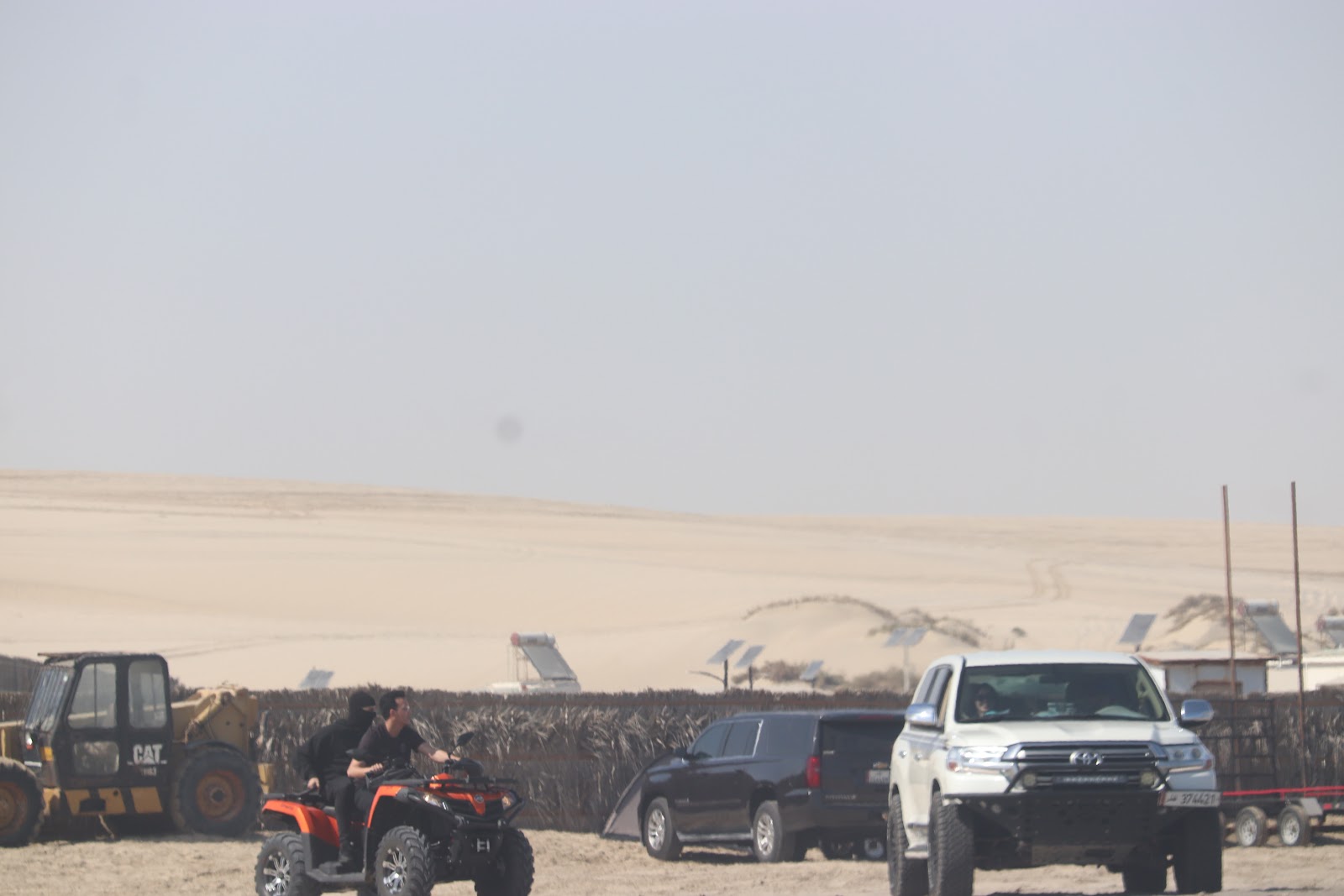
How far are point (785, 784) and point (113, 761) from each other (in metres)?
6.92

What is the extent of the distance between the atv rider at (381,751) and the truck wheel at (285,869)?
363 mm

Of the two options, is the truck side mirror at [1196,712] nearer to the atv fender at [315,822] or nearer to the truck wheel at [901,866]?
the truck wheel at [901,866]

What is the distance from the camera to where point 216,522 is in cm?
7712

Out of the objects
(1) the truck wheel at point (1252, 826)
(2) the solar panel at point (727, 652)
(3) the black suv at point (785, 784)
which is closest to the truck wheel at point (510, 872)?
(3) the black suv at point (785, 784)

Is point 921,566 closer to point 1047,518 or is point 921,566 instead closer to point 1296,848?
point 1047,518

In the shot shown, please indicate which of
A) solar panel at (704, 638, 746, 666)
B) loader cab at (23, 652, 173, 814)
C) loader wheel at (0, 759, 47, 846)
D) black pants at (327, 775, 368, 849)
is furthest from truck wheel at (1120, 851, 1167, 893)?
solar panel at (704, 638, 746, 666)

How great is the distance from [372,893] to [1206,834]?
17.6 feet

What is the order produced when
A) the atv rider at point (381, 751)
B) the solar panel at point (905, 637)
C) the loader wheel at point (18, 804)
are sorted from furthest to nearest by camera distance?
1. the solar panel at point (905, 637)
2. the loader wheel at point (18, 804)
3. the atv rider at point (381, 751)

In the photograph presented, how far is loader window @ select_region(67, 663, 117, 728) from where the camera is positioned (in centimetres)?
1894

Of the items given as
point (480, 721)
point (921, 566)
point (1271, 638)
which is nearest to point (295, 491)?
point (921, 566)

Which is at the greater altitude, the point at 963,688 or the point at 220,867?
the point at 963,688

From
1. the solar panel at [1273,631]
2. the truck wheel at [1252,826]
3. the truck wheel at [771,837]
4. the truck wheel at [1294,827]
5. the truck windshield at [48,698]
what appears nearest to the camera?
the truck wheel at [771,837]

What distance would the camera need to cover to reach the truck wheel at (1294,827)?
1951cm

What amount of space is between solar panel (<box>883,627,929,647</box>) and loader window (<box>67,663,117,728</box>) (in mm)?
21514
